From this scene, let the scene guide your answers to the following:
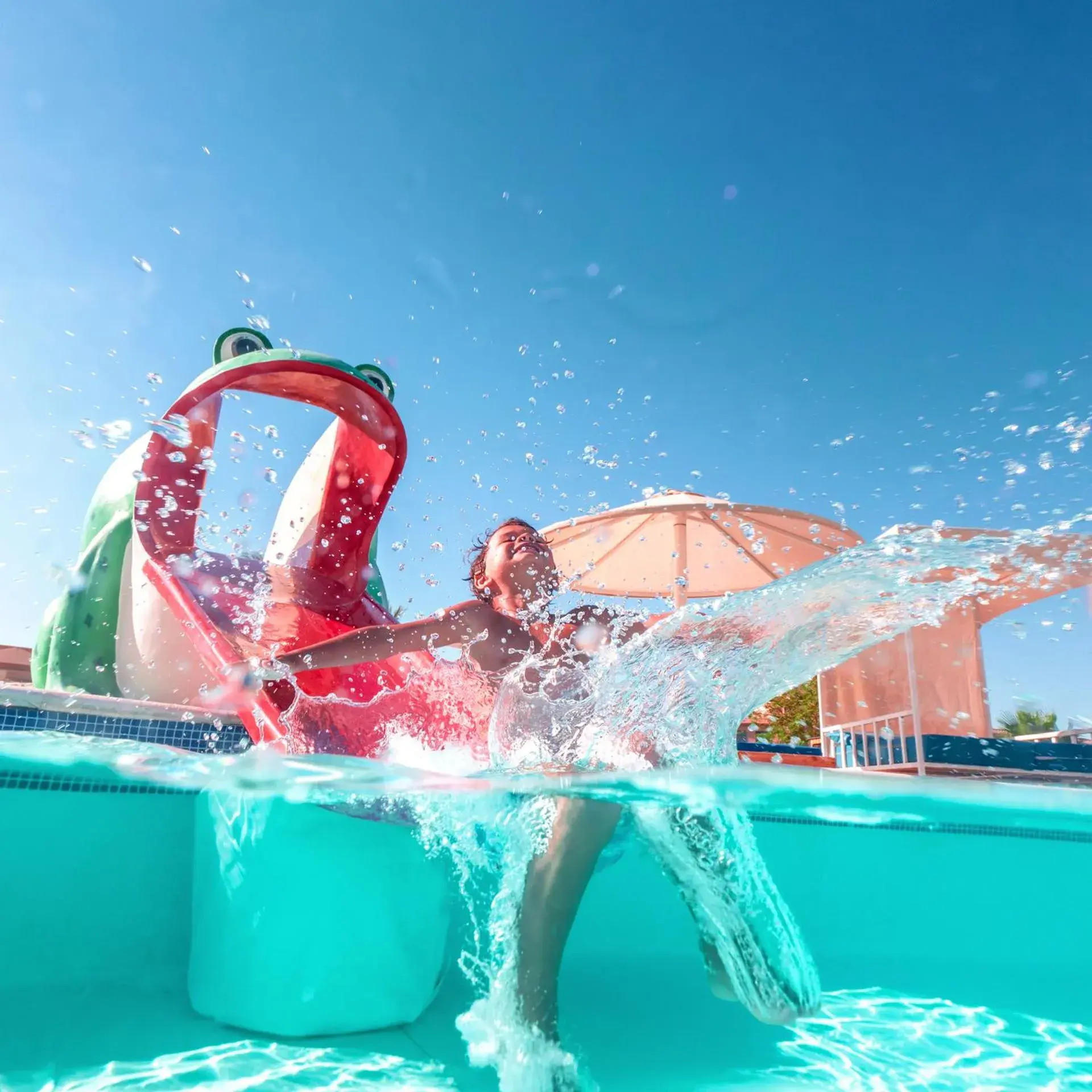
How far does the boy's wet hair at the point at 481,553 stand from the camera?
335 cm

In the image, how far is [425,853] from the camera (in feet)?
8.32

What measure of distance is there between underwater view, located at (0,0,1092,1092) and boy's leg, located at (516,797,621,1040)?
18 mm

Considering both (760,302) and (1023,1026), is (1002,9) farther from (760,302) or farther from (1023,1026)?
(1023,1026)

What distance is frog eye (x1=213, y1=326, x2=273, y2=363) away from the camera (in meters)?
5.21

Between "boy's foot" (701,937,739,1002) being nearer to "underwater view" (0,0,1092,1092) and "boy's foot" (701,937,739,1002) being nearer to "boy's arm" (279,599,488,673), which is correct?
"underwater view" (0,0,1092,1092)

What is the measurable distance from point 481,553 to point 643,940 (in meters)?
2.35

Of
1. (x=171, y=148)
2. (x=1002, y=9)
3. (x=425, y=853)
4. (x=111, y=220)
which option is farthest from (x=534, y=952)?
(x=1002, y=9)

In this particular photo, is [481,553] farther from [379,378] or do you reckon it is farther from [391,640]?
[379,378]

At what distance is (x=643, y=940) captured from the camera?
389 centimetres

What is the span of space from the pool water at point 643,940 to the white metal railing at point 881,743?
165 centimetres

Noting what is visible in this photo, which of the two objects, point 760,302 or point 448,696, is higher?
point 760,302

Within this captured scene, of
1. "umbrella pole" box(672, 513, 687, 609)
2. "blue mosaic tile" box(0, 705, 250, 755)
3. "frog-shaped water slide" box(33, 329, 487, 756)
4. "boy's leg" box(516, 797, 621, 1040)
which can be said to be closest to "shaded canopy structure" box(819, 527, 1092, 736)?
"umbrella pole" box(672, 513, 687, 609)

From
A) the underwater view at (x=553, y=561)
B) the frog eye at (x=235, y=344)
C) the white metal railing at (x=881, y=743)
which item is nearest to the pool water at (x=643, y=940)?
the underwater view at (x=553, y=561)

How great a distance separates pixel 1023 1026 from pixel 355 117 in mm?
6700
